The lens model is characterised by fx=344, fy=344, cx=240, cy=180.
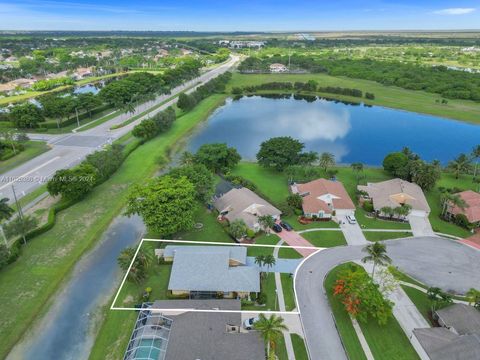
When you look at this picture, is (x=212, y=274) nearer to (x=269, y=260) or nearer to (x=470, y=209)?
(x=269, y=260)

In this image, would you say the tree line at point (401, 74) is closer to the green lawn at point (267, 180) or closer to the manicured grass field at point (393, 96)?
the manicured grass field at point (393, 96)

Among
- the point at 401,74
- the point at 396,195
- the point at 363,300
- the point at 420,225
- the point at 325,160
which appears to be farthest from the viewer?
the point at 401,74

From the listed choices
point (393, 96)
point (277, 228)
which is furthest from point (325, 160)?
point (393, 96)

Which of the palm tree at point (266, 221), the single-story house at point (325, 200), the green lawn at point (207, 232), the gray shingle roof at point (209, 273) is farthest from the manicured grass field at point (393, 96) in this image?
the gray shingle roof at point (209, 273)

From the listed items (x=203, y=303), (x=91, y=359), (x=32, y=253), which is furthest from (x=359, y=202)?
(x=32, y=253)

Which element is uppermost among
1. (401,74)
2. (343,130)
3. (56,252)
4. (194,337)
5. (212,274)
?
(401,74)

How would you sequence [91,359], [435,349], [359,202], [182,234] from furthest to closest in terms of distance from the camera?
[359,202], [182,234], [91,359], [435,349]

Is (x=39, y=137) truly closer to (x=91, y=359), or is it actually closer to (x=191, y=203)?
(x=191, y=203)
